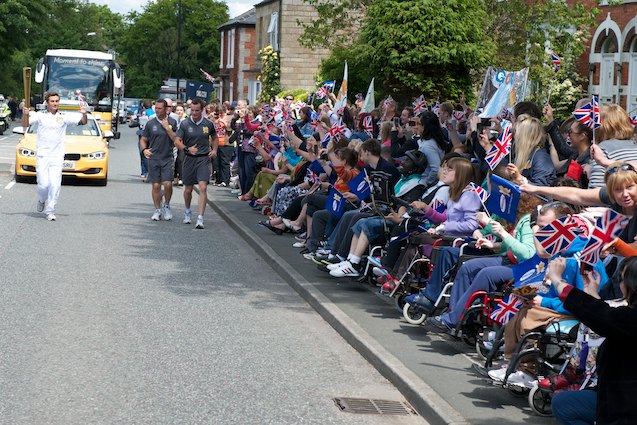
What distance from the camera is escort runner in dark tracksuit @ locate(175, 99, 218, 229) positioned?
1738 cm

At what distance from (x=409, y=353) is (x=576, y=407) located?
3.02 m

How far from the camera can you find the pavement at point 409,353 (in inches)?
267

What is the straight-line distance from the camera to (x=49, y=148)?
17750mm

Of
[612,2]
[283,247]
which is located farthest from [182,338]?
[612,2]

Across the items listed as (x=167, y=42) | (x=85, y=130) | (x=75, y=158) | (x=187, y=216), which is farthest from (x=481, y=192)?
(x=167, y=42)

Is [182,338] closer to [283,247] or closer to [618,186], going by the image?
[618,186]

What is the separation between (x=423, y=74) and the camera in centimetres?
2534

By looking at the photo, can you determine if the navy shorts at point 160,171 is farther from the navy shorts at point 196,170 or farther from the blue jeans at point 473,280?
the blue jeans at point 473,280

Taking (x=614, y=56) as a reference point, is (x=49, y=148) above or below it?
below

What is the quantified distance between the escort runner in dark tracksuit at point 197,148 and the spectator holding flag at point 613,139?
9621mm

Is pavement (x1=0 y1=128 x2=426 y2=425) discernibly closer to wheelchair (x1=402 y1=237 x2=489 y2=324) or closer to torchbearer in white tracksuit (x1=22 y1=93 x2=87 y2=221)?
wheelchair (x1=402 y1=237 x2=489 y2=324)

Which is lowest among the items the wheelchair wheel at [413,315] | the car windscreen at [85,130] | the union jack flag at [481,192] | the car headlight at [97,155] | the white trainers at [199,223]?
the white trainers at [199,223]

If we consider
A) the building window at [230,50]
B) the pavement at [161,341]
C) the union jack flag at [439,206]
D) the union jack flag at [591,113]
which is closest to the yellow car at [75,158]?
the pavement at [161,341]

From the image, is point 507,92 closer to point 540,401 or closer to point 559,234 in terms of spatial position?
point 540,401
